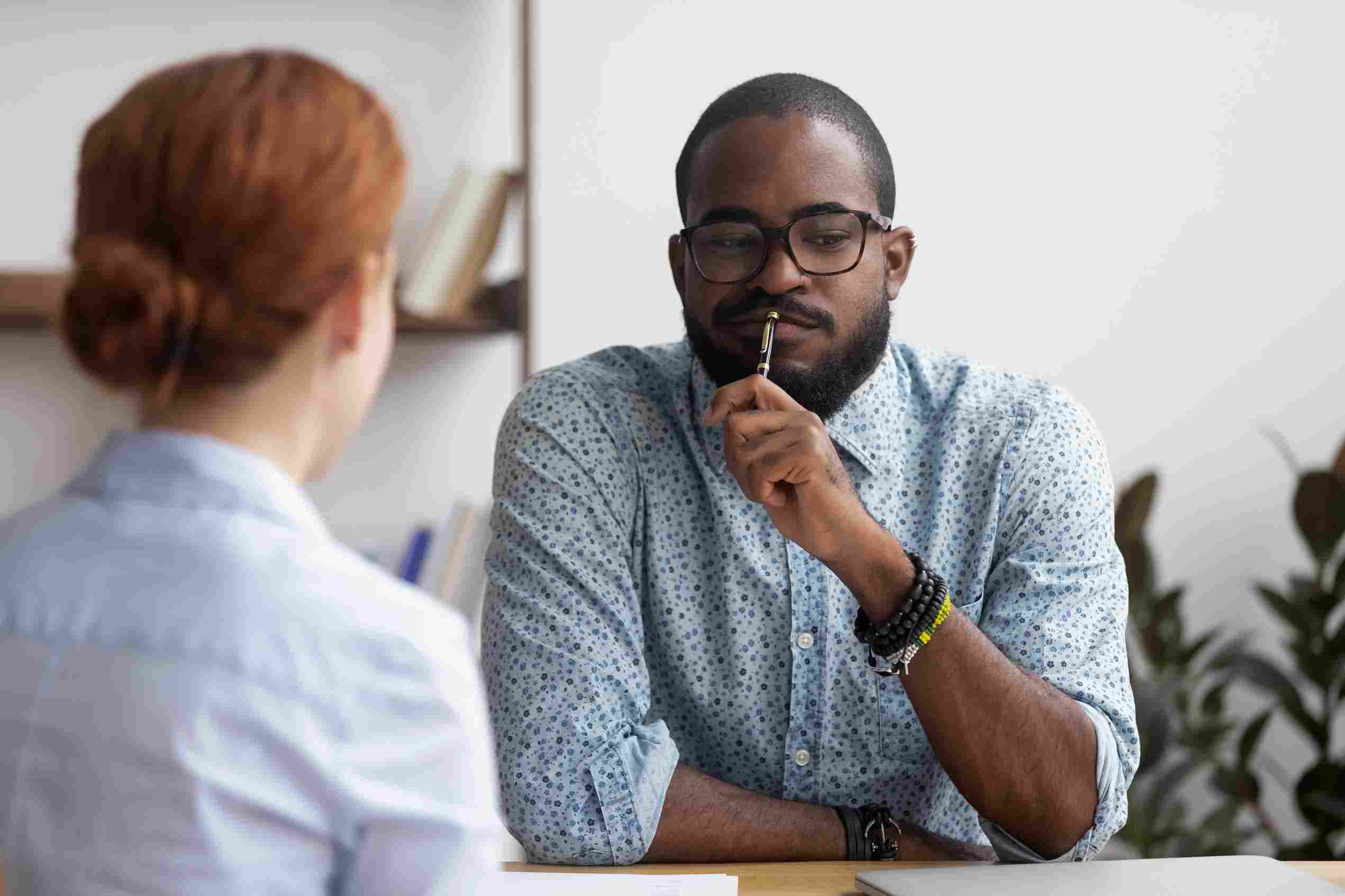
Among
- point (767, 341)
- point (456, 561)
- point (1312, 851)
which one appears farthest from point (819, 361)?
point (1312, 851)

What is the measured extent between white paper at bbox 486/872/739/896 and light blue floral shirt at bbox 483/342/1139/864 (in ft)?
0.49

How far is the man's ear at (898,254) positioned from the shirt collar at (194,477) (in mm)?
961

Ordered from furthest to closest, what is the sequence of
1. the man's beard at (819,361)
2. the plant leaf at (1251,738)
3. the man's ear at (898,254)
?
Result: the plant leaf at (1251,738)
the man's ear at (898,254)
the man's beard at (819,361)

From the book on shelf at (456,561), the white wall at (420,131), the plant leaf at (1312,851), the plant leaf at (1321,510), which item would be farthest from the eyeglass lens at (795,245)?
the plant leaf at (1312,851)

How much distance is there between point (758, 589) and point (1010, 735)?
31cm

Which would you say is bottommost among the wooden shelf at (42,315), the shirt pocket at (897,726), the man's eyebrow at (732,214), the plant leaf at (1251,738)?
the plant leaf at (1251,738)

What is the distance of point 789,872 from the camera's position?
1.16 metres

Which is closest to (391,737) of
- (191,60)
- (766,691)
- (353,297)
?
(353,297)

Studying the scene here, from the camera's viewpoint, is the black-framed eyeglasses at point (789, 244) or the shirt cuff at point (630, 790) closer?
the shirt cuff at point (630, 790)

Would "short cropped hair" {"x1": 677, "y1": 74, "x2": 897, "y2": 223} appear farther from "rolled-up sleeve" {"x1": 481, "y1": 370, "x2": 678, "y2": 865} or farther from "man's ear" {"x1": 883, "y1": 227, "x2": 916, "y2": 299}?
"rolled-up sleeve" {"x1": 481, "y1": 370, "x2": 678, "y2": 865}

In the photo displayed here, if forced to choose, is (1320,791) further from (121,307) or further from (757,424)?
(121,307)

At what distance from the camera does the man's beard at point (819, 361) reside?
140 cm

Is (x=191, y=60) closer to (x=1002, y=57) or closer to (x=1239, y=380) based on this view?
(x=1002, y=57)

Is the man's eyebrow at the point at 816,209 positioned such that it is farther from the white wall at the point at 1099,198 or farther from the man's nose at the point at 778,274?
the white wall at the point at 1099,198
